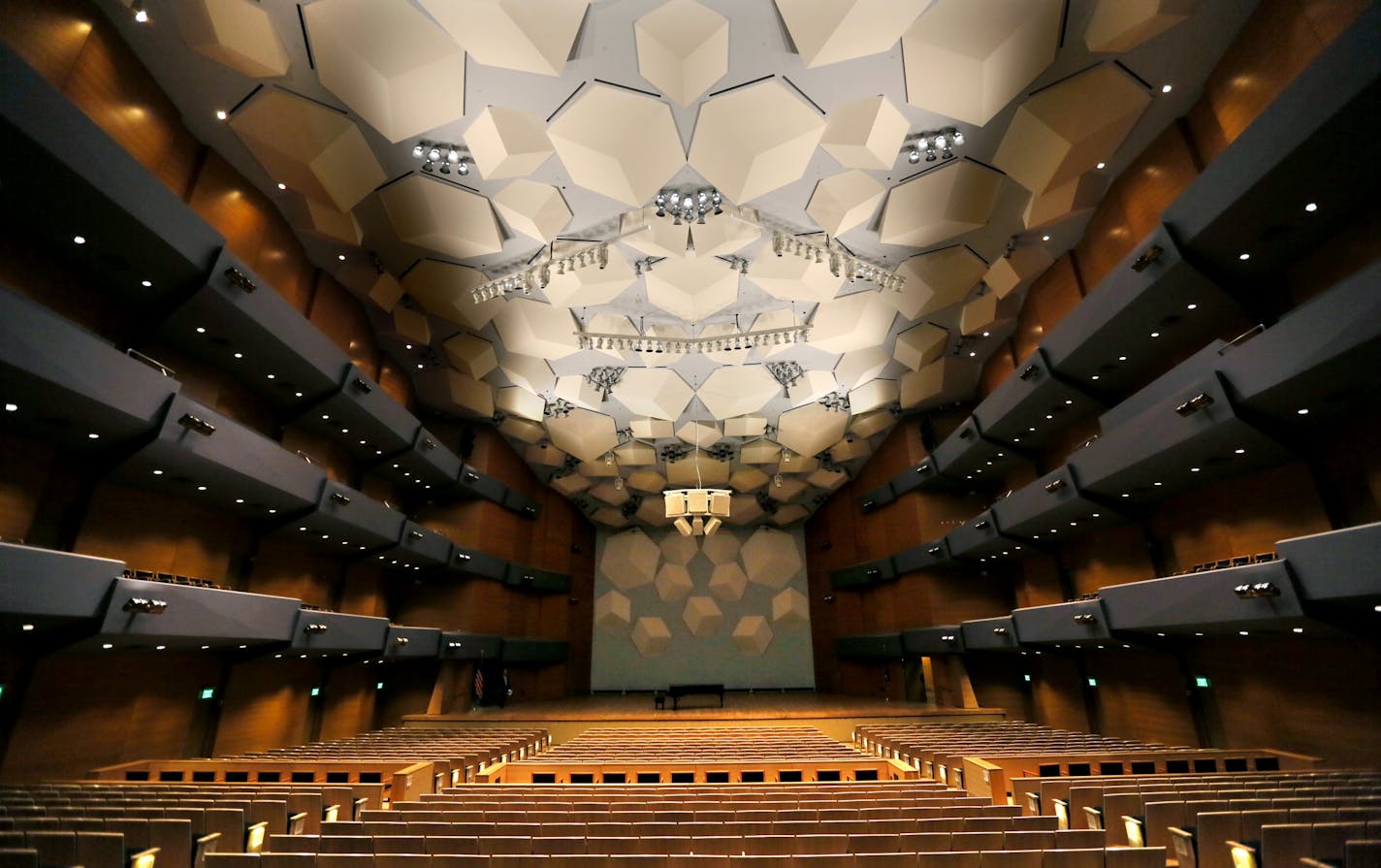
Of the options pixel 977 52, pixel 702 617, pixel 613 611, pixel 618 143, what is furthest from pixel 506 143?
pixel 702 617

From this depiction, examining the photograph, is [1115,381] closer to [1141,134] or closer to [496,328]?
[1141,134]

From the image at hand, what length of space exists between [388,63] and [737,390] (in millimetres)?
13798

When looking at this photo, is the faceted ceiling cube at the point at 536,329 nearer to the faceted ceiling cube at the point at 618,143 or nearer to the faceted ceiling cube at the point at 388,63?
the faceted ceiling cube at the point at 618,143

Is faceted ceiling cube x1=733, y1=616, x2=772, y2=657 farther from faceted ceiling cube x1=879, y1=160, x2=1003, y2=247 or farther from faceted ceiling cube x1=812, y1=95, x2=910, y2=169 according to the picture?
faceted ceiling cube x1=812, y1=95, x2=910, y2=169

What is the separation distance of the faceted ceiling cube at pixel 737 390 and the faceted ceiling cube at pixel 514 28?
11.7 meters

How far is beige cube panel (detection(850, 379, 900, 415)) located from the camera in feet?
69.9

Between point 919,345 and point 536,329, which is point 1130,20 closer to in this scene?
point 919,345

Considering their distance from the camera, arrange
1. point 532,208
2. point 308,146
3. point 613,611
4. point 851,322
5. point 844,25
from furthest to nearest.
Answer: point 613,611, point 851,322, point 532,208, point 308,146, point 844,25

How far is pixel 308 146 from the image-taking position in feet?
38.1

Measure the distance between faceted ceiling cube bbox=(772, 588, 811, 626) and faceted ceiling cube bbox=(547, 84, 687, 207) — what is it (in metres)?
22.2

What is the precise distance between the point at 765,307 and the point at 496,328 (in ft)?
26.4

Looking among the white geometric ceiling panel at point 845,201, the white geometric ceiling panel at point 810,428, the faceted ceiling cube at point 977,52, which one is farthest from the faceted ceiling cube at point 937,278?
the white geometric ceiling panel at point 810,428

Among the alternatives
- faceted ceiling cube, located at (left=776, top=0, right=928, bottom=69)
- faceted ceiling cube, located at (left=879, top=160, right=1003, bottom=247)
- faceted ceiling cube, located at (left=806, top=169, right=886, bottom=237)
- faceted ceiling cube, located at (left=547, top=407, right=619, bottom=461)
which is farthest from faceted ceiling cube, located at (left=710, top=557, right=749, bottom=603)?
faceted ceiling cube, located at (left=776, top=0, right=928, bottom=69)

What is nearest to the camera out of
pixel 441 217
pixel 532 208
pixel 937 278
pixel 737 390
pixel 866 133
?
pixel 866 133
